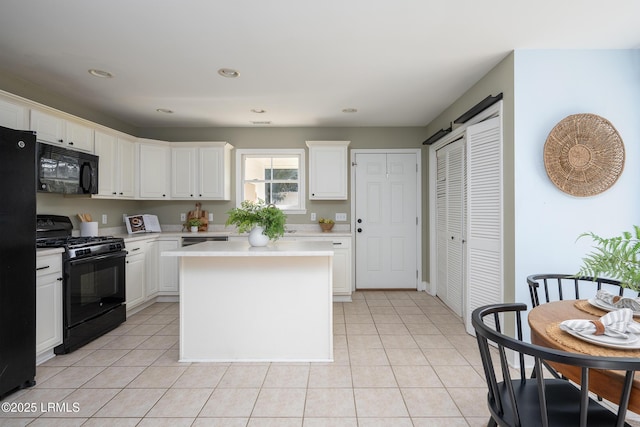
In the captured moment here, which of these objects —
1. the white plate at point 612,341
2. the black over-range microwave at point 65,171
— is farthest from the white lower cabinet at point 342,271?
the white plate at point 612,341

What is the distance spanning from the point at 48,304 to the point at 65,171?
1331mm

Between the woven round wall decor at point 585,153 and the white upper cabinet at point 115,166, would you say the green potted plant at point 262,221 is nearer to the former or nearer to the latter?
the white upper cabinet at point 115,166

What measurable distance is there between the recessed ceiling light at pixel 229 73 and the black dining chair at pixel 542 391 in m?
2.84

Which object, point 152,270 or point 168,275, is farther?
point 168,275

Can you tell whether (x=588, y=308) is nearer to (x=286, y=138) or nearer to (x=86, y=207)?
(x=286, y=138)

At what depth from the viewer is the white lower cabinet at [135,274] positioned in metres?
3.73

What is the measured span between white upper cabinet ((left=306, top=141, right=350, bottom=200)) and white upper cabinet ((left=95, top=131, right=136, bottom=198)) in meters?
2.45

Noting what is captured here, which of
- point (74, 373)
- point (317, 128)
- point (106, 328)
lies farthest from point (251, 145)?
point (74, 373)

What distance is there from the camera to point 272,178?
16.6ft

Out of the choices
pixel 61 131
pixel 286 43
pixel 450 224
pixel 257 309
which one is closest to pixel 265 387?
pixel 257 309

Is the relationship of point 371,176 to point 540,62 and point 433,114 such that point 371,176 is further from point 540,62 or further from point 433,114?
point 540,62

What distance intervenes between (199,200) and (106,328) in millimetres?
2180

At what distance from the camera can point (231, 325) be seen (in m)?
2.69

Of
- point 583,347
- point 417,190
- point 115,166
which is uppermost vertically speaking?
point 115,166
